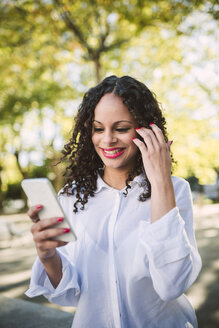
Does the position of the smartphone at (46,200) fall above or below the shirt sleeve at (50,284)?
above

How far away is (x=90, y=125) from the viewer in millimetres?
1867

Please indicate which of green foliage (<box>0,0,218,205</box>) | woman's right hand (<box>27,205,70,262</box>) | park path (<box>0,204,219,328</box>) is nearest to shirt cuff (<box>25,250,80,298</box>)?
woman's right hand (<box>27,205,70,262</box>)

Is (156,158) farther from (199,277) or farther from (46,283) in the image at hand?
(199,277)

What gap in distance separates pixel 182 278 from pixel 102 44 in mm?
7373

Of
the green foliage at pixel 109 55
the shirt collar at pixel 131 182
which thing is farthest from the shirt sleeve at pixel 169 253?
the green foliage at pixel 109 55

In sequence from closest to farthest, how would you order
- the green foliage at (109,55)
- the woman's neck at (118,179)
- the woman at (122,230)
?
the woman at (122,230), the woman's neck at (118,179), the green foliage at (109,55)

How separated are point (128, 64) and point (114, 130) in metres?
9.01

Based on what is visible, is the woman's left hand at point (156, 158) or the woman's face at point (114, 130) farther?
the woman's face at point (114, 130)

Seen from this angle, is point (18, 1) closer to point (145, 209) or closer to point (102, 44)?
point (102, 44)

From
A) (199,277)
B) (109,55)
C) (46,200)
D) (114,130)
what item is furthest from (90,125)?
(109,55)

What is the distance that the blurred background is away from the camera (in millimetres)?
6297

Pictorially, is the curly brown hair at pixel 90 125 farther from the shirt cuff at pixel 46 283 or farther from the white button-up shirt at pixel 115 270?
the shirt cuff at pixel 46 283

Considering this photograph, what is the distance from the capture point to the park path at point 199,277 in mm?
4707

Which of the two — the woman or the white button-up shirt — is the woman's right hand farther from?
the white button-up shirt
